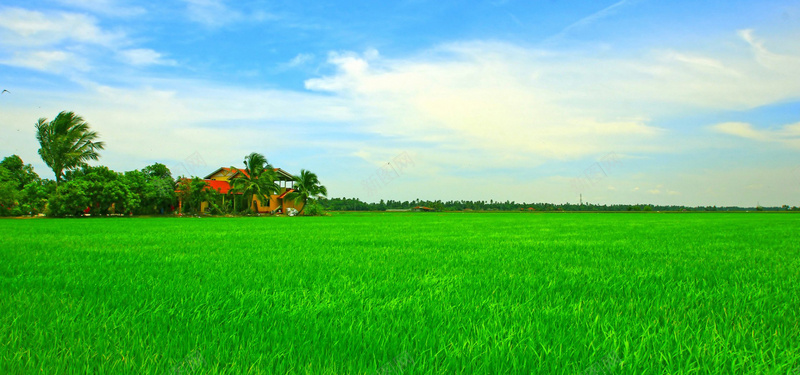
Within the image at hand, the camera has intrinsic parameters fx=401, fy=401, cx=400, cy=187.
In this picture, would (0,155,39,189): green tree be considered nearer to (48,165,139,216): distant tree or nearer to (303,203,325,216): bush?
(48,165,139,216): distant tree

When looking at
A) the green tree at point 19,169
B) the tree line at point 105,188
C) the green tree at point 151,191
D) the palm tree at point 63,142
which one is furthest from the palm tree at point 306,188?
the green tree at point 19,169

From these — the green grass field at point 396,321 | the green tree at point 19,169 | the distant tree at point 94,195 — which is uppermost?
the green tree at point 19,169

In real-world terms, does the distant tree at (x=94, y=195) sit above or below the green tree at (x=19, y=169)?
below

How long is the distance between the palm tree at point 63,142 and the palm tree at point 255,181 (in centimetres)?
1508

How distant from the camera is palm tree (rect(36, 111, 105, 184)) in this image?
3994 cm

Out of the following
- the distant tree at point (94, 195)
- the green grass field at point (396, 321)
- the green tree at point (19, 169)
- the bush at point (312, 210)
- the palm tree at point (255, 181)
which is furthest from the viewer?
the green tree at point (19, 169)

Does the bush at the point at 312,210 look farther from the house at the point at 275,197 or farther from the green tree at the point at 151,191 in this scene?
the green tree at the point at 151,191

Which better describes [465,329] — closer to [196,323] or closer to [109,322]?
[196,323]

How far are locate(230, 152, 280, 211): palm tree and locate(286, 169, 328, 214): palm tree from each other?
9.31 ft

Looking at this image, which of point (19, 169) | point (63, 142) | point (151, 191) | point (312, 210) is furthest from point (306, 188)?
point (19, 169)

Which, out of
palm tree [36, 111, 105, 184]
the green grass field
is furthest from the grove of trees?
the green grass field

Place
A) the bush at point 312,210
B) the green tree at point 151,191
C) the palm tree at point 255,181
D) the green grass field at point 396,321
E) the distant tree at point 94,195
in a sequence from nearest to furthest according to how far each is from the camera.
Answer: the green grass field at point 396,321 < the distant tree at point 94,195 < the green tree at point 151,191 < the palm tree at point 255,181 < the bush at point 312,210

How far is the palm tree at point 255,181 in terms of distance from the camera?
42.5 metres

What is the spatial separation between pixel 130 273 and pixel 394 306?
3785mm
